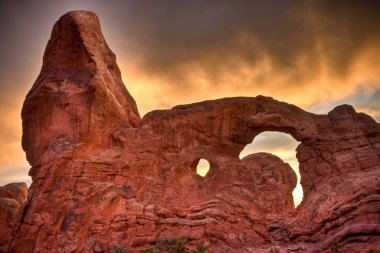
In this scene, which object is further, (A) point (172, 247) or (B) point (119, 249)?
(A) point (172, 247)

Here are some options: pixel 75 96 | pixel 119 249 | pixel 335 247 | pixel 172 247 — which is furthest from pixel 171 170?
pixel 335 247

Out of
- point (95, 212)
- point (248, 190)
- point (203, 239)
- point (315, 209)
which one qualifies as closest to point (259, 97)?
point (248, 190)

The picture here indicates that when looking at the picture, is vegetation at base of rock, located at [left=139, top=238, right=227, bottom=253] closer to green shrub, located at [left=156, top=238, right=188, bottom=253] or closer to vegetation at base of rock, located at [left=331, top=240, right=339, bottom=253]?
green shrub, located at [left=156, top=238, right=188, bottom=253]

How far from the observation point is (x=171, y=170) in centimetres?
2388

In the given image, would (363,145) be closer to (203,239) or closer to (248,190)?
(248,190)

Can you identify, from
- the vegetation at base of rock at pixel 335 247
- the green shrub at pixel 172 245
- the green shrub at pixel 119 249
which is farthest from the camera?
the green shrub at pixel 172 245

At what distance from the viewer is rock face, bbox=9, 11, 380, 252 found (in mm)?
20250

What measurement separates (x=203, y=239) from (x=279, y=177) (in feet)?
32.1

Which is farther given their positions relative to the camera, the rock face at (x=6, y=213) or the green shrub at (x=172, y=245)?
the rock face at (x=6, y=213)

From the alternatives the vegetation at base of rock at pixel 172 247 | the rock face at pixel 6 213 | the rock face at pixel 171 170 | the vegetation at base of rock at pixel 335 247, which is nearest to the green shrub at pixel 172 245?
the vegetation at base of rock at pixel 172 247

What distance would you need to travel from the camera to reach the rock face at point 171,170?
2025 centimetres

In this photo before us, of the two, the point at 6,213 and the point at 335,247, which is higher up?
the point at 6,213

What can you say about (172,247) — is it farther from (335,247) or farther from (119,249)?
(335,247)

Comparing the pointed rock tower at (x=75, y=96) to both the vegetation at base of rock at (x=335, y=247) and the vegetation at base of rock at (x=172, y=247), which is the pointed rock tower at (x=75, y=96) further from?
the vegetation at base of rock at (x=335, y=247)
